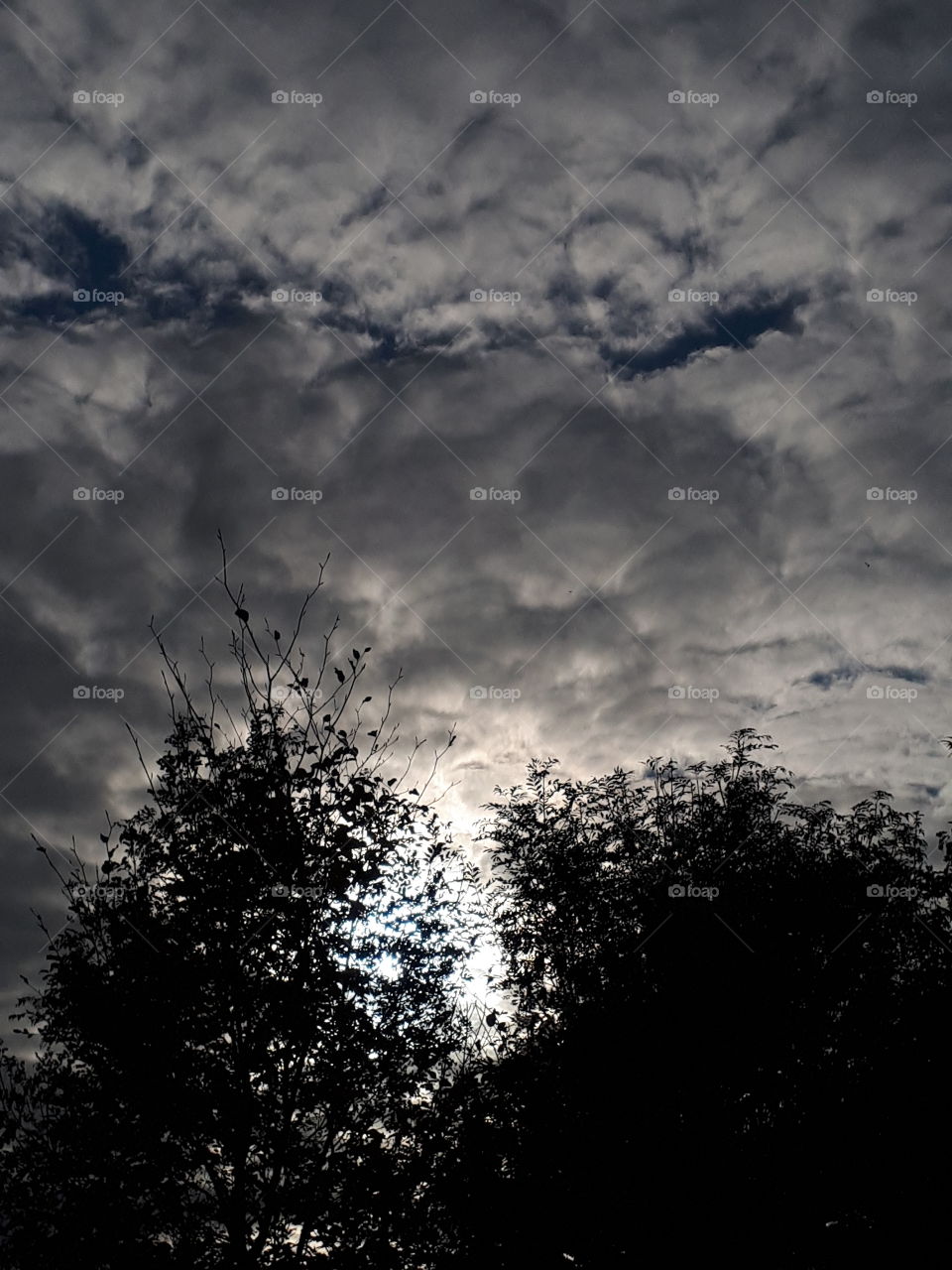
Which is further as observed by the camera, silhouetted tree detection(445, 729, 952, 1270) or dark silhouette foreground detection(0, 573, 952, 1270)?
silhouetted tree detection(445, 729, 952, 1270)

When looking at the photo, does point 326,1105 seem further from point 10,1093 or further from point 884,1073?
point 884,1073

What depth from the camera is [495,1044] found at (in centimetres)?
1738

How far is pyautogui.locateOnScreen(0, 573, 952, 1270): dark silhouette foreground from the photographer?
819 centimetres

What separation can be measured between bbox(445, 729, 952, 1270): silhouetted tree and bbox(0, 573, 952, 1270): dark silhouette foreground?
54mm

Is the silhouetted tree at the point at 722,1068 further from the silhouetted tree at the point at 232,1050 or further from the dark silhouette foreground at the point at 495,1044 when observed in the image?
the silhouetted tree at the point at 232,1050

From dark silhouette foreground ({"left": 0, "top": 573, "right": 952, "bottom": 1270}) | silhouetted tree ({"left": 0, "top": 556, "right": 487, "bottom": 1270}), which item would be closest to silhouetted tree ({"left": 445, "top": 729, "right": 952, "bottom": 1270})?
dark silhouette foreground ({"left": 0, "top": 573, "right": 952, "bottom": 1270})

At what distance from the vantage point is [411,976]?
961 centimetres

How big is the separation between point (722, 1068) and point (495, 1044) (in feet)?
14.4

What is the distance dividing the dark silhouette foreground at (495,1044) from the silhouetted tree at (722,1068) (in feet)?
0.18

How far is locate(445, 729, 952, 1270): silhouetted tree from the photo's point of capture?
15586 mm

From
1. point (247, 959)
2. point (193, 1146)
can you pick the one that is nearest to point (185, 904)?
point (247, 959)

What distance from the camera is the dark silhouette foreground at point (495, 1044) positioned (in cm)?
819

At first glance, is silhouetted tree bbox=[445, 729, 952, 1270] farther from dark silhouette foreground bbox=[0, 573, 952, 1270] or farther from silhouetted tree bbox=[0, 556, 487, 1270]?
silhouetted tree bbox=[0, 556, 487, 1270]

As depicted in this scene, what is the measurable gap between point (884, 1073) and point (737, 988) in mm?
2862
